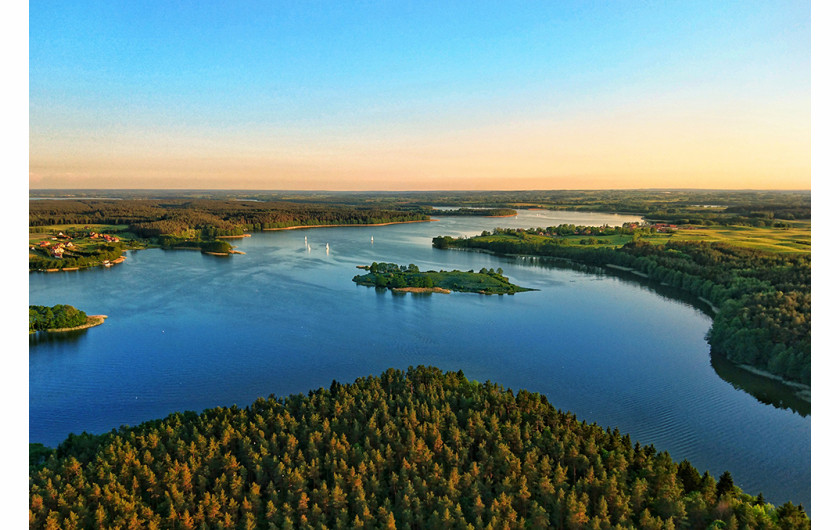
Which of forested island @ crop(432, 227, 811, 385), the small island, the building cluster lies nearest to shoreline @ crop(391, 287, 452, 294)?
the small island

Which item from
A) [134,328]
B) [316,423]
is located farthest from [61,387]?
[316,423]

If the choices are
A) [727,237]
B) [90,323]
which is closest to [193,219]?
[90,323]

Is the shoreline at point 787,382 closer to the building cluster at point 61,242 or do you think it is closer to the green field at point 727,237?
the green field at point 727,237

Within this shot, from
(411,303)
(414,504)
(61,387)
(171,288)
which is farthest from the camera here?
(171,288)

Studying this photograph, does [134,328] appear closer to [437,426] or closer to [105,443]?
[105,443]

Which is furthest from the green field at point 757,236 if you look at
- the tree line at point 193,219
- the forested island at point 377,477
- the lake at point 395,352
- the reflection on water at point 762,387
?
the tree line at point 193,219

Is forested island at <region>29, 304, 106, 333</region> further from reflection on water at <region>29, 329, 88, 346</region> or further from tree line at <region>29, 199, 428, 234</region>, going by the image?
tree line at <region>29, 199, 428, 234</region>
